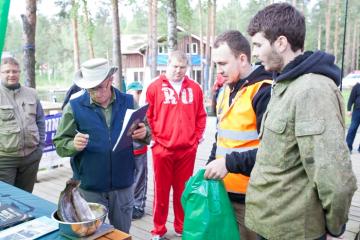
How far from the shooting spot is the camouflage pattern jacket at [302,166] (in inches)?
48.9

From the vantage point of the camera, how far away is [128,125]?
2.09 meters

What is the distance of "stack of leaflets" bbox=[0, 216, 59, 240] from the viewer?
161cm

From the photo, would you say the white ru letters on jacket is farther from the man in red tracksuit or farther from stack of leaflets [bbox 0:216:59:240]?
stack of leaflets [bbox 0:216:59:240]

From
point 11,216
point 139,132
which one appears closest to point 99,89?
point 139,132

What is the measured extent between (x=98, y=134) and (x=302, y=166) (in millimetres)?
1349

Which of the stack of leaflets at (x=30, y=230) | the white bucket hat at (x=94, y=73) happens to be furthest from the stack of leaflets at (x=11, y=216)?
the white bucket hat at (x=94, y=73)

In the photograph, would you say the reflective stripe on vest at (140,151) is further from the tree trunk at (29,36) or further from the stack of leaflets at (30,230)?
the tree trunk at (29,36)

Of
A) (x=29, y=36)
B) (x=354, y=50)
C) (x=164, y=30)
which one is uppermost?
(x=164, y=30)

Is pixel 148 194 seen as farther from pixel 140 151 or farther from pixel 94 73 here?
pixel 94 73

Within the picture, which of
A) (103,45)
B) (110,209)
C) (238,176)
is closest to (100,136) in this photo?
(110,209)

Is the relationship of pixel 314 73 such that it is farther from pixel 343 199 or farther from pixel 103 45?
pixel 103 45

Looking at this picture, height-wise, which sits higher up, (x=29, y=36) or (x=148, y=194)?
(x=29, y=36)

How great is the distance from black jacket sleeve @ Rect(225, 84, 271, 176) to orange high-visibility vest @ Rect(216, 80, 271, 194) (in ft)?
0.11

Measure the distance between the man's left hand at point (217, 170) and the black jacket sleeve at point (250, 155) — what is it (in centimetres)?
3
